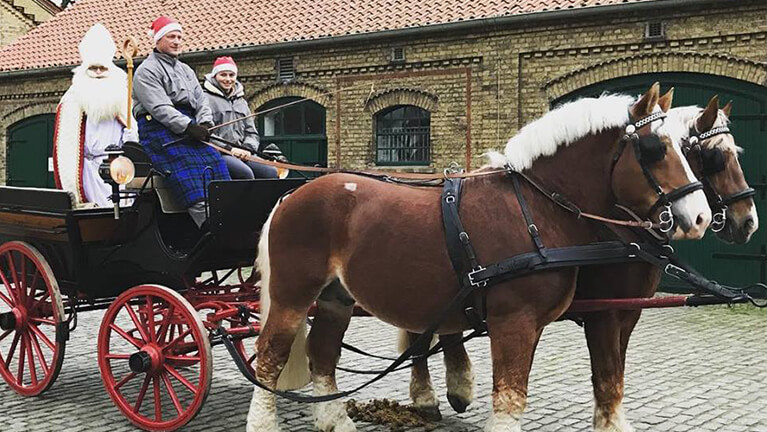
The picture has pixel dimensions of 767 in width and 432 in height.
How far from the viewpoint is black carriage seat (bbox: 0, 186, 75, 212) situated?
5.67 m

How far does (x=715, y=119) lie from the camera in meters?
4.23

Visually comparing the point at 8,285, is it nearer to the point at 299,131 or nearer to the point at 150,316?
the point at 150,316

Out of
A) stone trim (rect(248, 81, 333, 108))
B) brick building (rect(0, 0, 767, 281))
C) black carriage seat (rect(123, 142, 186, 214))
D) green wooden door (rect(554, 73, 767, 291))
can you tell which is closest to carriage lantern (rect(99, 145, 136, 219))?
black carriage seat (rect(123, 142, 186, 214))

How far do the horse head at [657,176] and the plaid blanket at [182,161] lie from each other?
2.66 meters

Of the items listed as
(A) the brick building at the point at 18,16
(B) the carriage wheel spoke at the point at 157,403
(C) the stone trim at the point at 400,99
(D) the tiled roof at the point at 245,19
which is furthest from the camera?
(A) the brick building at the point at 18,16

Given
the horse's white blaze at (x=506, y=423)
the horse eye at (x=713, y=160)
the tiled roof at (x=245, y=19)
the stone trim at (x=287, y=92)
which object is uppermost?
the tiled roof at (x=245, y=19)

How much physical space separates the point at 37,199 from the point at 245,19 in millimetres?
10744

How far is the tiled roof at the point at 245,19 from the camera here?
1292 cm

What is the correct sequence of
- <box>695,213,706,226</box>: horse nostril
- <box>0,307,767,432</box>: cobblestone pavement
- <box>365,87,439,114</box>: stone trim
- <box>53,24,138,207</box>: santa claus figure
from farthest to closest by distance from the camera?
<box>365,87,439,114</box>: stone trim
<box>53,24,138,207</box>: santa claus figure
<box>0,307,767,432</box>: cobblestone pavement
<box>695,213,706,226</box>: horse nostril

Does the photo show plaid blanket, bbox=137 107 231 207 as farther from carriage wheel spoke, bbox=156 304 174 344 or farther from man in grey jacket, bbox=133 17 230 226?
carriage wheel spoke, bbox=156 304 174 344

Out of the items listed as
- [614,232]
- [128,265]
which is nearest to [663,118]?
[614,232]

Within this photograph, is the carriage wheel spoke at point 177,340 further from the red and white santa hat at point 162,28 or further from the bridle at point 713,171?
the bridle at point 713,171

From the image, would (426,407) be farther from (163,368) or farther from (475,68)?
(475,68)

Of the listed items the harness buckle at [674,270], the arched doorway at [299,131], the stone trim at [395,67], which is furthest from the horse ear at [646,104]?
the arched doorway at [299,131]
